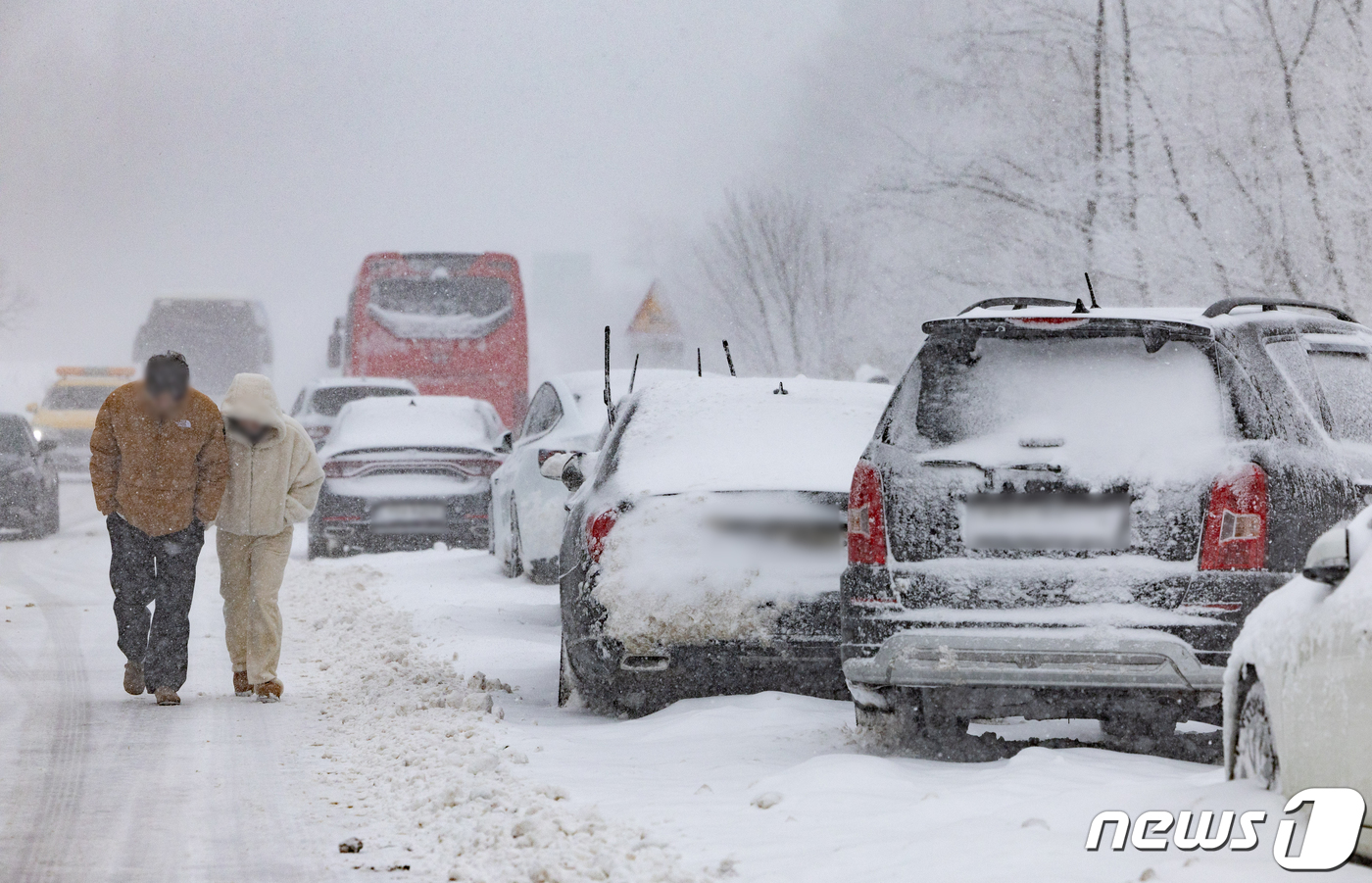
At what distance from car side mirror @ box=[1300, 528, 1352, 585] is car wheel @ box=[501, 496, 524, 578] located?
9151 millimetres

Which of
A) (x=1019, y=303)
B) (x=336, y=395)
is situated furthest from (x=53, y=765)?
(x=336, y=395)

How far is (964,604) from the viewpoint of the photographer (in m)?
5.86

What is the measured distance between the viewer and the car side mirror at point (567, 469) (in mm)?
8984

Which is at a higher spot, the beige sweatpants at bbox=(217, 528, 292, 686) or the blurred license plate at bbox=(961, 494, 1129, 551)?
the blurred license plate at bbox=(961, 494, 1129, 551)

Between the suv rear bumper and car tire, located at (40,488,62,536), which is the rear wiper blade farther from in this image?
car tire, located at (40,488,62,536)

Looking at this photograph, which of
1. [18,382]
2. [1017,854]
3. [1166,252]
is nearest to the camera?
[1017,854]

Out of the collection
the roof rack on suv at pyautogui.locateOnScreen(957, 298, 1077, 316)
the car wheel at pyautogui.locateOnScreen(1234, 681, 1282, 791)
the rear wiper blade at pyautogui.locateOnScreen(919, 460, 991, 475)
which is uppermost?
the roof rack on suv at pyautogui.locateOnScreen(957, 298, 1077, 316)

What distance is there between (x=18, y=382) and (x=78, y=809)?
8222 centimetres

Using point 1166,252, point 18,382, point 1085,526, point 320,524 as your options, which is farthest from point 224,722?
point 18,382

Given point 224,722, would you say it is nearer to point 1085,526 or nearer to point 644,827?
point 644,827

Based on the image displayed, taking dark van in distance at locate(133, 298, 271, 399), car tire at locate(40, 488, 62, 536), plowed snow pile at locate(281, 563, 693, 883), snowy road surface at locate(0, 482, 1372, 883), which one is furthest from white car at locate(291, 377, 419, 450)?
dark van in distance at locate(133, 298, 271, 399)

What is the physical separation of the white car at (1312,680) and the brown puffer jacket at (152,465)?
17.2ft

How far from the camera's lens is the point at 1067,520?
19.1 ft

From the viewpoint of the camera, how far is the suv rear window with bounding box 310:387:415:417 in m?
21.3
